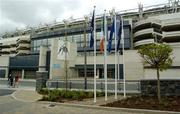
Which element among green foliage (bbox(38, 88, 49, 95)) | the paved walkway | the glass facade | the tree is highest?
the glass facade

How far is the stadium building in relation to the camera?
1811 inches

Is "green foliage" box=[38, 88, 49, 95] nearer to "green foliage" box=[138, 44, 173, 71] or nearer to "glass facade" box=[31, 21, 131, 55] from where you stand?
"green foliage" box=[138, 44, 173, 71]

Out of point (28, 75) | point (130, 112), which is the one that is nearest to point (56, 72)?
point (28, 75)

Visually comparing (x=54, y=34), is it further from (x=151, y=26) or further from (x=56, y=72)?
(x=56, y=72)

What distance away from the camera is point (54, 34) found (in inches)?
3420

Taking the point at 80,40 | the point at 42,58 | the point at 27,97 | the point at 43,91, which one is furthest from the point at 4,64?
the point at 27,97

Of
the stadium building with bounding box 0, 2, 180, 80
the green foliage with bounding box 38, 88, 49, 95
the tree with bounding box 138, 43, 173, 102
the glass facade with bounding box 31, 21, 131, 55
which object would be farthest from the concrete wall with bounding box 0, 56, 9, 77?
the tree with bounding box 138, 43, 173, 102

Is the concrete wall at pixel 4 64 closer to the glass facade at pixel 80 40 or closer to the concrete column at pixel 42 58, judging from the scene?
the glass facade at pixel 80 40

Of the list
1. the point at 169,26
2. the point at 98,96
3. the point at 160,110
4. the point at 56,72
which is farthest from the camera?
the point at 169,26

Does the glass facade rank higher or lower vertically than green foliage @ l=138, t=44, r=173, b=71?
higher

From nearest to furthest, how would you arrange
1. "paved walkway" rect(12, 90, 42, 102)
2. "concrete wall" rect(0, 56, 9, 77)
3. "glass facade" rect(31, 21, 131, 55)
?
"paved walkway" rect(12, 90, 42, 102) → "concrete wall" rect(0, 56, 9, 77) → "glass facade" rect(31, 21, 131, 55)

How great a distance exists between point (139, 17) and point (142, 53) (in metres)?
67.7

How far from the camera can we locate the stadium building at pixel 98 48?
46000 millimetres

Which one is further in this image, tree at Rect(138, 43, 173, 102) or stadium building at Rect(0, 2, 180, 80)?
stadium building at Rect(0, 2, 180, 80)
